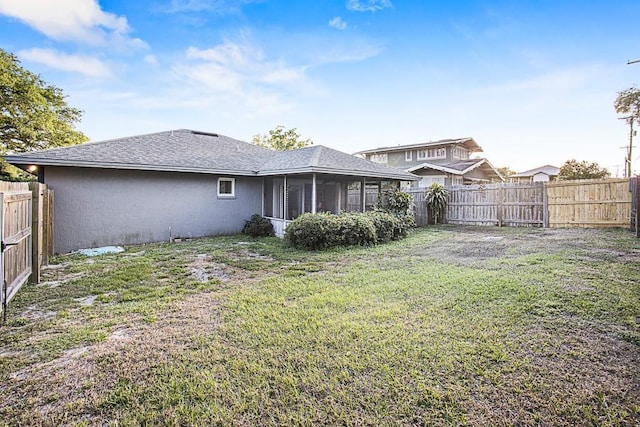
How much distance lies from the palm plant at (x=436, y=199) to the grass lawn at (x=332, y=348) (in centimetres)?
837

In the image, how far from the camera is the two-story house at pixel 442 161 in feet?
70.4

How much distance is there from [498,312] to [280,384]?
2.70 meters

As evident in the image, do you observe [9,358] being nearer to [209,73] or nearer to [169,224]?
[169,224]

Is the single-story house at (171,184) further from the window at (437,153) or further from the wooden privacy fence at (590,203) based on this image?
the window at (437,153)

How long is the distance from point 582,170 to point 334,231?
933 inches

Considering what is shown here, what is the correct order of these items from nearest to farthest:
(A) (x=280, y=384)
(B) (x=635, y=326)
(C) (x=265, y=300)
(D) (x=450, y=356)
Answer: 1. (A) (x=280, y=384)
2. (D) (x=450, y=356)
3. (B) (x=635, y=326)
4. (C) (x=265, y=300)

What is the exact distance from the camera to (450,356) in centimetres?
275

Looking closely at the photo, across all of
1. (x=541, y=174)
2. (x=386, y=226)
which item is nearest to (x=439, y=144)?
(x=541, y=174)

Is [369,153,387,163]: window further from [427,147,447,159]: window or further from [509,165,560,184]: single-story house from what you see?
[509,165,560,184]: single-story house

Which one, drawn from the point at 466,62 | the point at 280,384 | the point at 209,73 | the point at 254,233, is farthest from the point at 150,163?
the point at 466,62

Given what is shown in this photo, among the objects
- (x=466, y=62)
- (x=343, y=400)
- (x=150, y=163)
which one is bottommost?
(x=343, y=400)

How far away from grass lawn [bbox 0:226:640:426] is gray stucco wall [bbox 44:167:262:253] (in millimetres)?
3636

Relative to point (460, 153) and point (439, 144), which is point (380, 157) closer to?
point (439, 144)

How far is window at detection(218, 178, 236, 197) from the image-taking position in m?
11.4
